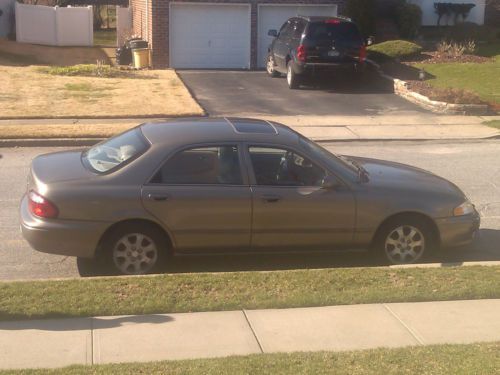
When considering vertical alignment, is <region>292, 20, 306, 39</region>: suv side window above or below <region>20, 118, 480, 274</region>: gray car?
above

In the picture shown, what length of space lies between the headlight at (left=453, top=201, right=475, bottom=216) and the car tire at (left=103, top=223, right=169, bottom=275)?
298 cm

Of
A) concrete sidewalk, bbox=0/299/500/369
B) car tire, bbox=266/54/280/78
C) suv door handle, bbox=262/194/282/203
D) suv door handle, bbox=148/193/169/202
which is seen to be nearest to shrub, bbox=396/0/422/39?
car tire, bbox=266/54/280/78

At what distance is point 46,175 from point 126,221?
93 cm

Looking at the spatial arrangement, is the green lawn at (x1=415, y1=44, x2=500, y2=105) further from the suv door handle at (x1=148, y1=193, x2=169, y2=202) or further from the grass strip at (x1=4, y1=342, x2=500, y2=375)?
the grass strip at (x1=4, y1=342, x2=500, y2=375)

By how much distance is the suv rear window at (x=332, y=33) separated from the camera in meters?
21.5

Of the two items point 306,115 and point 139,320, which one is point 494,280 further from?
point 306,115

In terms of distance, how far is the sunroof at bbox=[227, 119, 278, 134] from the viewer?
8.21 m

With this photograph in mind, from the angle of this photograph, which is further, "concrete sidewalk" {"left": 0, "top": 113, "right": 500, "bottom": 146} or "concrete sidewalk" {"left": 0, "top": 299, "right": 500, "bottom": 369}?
"concrete sidewalk" {"left": 0, "top": 113, "right": 500, "bottom": 146}

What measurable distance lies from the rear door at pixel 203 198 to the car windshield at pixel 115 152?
394 mm

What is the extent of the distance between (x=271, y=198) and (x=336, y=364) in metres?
2.79

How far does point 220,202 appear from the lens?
7.71 meters

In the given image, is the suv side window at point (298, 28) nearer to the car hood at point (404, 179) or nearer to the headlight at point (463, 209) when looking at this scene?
the car hood at point (404, 179)

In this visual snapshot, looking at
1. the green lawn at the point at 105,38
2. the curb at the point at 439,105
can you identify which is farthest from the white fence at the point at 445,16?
the green lawn at the point at 105,38

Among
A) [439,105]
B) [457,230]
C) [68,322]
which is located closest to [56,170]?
[68,322]
